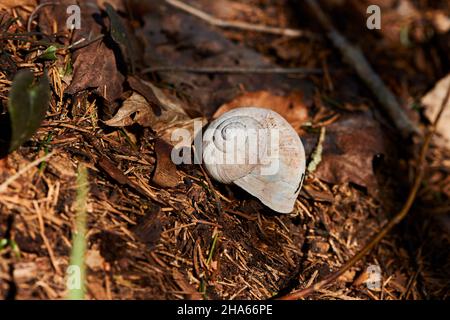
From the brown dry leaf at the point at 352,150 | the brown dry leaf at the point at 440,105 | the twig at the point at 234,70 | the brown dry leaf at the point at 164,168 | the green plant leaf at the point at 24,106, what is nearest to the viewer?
the green plant leaf at the point at 24,106

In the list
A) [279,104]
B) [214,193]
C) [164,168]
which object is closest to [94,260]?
[164,168]

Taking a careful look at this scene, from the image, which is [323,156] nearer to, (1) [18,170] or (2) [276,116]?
(2) [276,116]

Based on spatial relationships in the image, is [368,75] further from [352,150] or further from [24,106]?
[24,106]

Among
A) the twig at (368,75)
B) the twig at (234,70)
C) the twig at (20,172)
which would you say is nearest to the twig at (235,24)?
the twig at (368,75)

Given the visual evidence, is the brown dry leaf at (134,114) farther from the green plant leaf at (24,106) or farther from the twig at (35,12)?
the twig at (35,12)

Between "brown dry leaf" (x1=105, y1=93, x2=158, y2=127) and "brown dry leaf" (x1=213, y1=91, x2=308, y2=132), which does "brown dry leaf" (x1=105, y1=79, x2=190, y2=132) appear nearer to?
"brown dry leaf" (x1=105, y1=93, x2=158, y2=127)

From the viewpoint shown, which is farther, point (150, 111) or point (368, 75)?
point (368, 75)

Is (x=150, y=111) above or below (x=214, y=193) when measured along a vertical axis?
above
